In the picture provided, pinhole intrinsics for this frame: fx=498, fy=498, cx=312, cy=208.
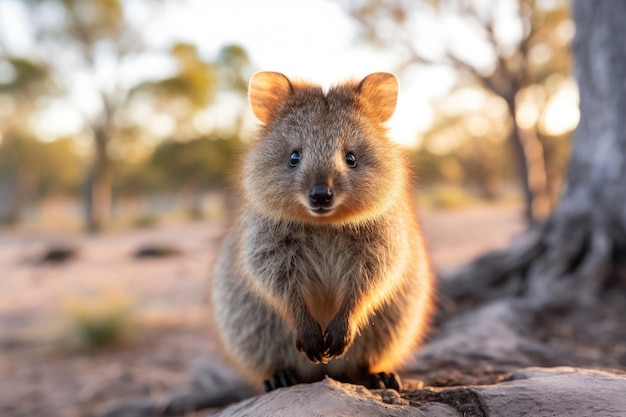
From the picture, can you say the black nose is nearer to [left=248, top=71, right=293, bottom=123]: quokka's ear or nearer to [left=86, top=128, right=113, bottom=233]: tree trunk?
[left=248, top=71, right=293, bottom=123]: quokka's ear

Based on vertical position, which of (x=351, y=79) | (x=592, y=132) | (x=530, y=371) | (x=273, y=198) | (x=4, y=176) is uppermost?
(x=4, y=176)

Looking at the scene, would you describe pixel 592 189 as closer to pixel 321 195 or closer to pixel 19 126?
pixel 321 195

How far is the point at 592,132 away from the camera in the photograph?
5566 millimetres

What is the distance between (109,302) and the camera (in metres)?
8.61

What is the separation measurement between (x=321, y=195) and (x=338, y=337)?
794 millimetres

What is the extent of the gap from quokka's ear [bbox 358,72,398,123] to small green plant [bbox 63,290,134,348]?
6.67 m

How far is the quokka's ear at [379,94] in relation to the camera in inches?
119

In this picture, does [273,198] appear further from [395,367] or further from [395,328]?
[395,367]

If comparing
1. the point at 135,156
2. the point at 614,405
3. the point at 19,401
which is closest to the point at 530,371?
the point at 614,405

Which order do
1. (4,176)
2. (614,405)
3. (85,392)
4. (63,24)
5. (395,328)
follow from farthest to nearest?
(4,176)
(63,24)
(85,392)
(395,328)
(614,405)

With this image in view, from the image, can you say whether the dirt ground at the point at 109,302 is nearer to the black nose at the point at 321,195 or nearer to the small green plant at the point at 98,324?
the small green plant at the point at 98,324

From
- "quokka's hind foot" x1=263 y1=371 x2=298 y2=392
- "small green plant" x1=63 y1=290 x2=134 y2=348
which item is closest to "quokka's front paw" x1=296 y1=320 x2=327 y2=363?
"quokka's hind foot" x1=263 y1=371 x2=298 y2=392

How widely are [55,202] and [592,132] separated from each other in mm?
48304

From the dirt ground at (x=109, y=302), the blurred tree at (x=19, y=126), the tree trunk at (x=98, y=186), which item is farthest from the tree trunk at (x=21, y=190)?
the dirt ground at (x=109, y=302)
